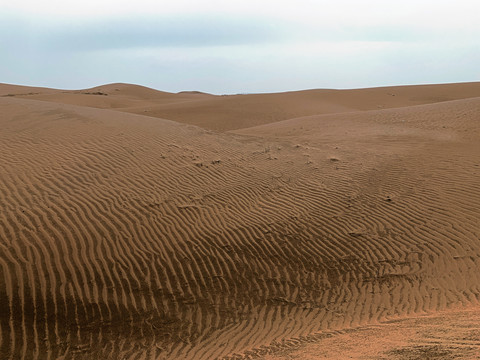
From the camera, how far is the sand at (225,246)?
643 centimetres

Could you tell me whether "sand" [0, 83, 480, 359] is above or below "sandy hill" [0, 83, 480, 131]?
below

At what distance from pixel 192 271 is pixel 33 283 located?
238cm

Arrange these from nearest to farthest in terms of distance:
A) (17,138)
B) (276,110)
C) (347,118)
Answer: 1. (17,138)
2. (347,118)
3. (276,110)

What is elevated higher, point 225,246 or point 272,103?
point 272,103

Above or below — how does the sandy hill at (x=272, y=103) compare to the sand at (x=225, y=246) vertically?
above

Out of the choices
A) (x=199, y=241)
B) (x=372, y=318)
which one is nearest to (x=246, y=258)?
(x=199, y=241)

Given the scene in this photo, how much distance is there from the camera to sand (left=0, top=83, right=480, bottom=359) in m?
6.43

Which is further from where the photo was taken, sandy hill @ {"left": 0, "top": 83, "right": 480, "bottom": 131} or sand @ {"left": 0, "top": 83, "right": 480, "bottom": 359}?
sandy hill @ {"left": 0, "top": 83, "right": 480, "bottom": 131}

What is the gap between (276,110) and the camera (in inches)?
1348

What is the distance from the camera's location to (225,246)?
8.50 m

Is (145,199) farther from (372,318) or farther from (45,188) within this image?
(372,318)

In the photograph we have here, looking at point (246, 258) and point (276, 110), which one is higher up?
point (276, 110)

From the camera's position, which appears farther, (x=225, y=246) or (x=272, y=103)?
(x=272, y=103)

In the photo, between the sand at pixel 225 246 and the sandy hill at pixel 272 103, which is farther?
the sandy hill at pixel 272 103
